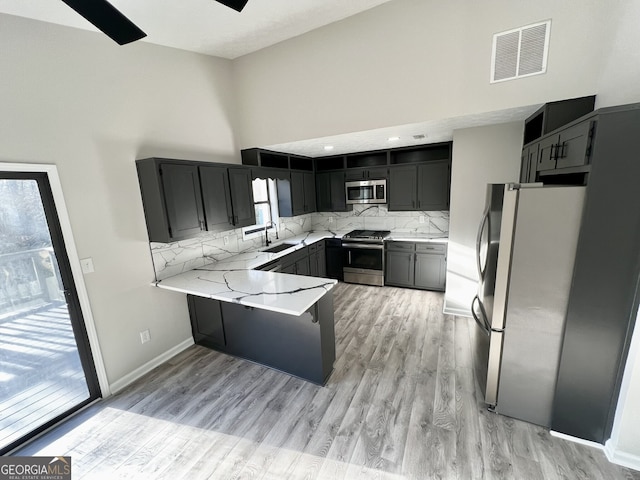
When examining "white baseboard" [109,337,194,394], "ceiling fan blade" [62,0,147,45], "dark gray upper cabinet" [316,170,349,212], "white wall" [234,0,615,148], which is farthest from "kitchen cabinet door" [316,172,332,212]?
"ceiling fan blade" [62,0,147,45]

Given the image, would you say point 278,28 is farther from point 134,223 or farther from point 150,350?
point 150,350

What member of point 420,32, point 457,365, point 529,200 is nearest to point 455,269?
point 457,365

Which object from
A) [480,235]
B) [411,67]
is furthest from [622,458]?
[411,67]

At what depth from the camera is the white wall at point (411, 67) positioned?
1991 mm

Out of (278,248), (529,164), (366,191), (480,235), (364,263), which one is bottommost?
(364,263)

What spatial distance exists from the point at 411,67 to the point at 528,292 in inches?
86.5

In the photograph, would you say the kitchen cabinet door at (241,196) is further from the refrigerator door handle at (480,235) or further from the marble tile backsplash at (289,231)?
the refrigerator door handle at (480,235)

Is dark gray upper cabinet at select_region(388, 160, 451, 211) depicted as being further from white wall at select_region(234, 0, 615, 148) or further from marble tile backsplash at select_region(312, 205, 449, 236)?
white wall at select_region(234, 0, 615, 148)

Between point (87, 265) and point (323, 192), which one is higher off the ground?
point (323, 192)

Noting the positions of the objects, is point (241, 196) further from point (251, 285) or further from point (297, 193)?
point (297, 193)

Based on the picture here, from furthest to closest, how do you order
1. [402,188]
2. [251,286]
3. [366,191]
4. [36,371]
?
[366,191], [402,188], [251,286], [36,371]

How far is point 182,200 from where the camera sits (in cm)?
265

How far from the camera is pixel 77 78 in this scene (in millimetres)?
2121

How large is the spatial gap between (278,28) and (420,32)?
4.60 ft
